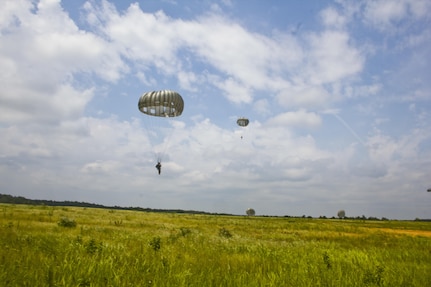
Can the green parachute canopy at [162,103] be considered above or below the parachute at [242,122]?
below

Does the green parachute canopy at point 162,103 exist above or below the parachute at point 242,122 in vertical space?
below

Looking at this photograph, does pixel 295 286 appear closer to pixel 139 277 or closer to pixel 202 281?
pixel 202 281

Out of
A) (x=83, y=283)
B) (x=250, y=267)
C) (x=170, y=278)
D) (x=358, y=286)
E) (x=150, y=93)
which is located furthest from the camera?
(x=150, y=93)

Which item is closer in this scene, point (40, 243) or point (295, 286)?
point (295, 286)

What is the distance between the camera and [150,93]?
31500 mm

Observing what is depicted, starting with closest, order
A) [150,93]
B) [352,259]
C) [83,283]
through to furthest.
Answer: [83,283], [352,259], [150,93]

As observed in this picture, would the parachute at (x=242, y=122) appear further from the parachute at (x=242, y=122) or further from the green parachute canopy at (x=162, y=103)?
the green parachute canopy at (x=162, y=103)

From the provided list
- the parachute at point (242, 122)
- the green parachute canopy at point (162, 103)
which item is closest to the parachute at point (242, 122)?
the parachute at point (242, 122)

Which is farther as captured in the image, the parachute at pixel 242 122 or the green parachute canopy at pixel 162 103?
the parachute at pixel 242 122

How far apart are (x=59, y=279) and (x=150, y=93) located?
27.5 meters

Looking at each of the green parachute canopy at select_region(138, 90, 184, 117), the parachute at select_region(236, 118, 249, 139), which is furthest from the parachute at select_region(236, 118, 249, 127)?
the green parachute canopy at select_region(138, 90, 184, 117)

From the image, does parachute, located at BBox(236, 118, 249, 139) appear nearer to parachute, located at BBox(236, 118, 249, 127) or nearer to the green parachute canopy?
parachute, located at BBox(236, 118, 249, 127)

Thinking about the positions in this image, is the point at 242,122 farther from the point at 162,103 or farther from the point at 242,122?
the point at 162,103

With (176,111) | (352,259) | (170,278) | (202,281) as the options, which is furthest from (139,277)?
(176,111)
